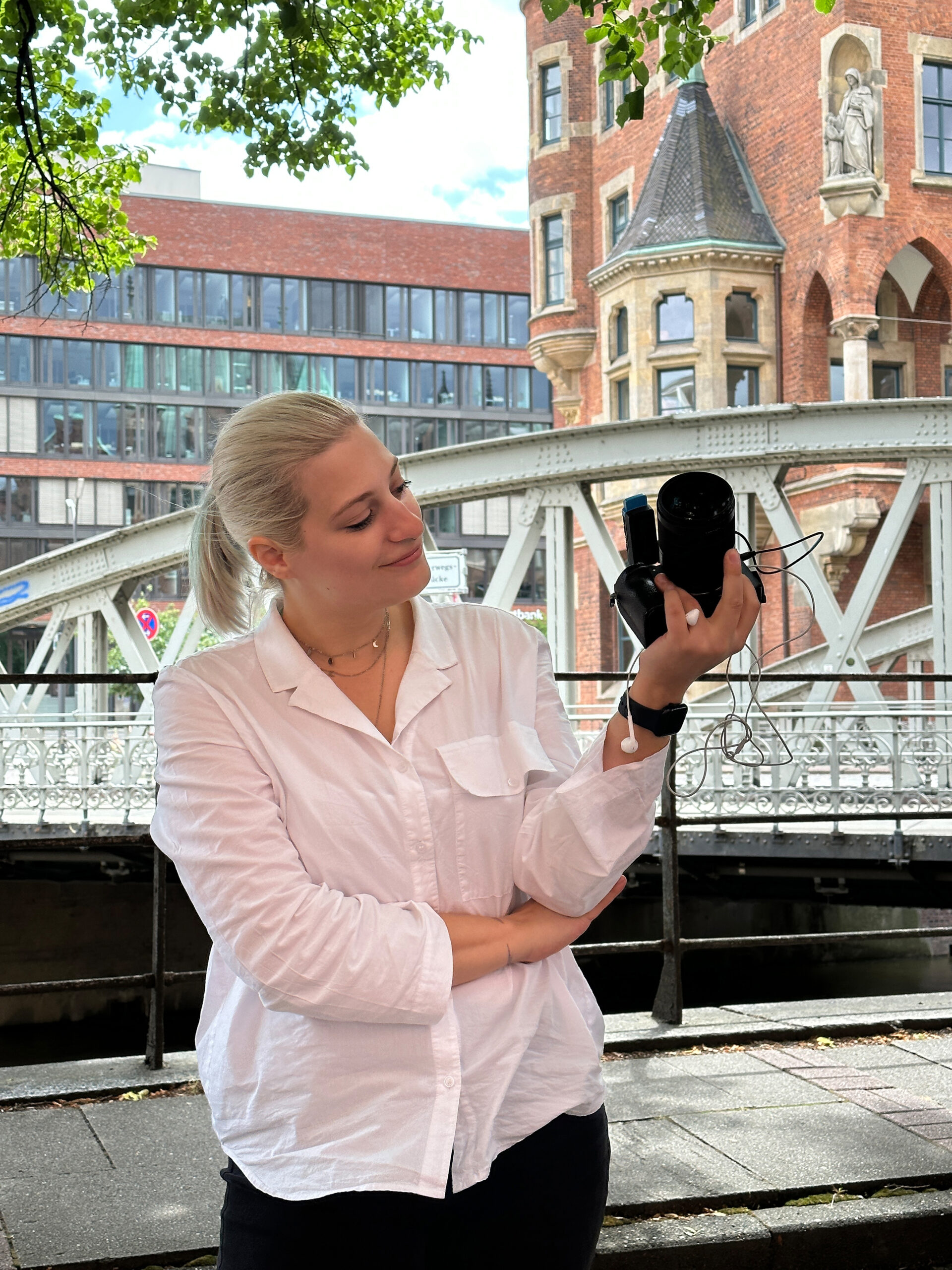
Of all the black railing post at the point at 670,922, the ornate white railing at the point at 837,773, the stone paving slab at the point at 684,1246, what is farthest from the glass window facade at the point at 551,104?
the stone paving slab at the point at 684,1246

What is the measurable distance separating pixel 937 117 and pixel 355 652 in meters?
26.9

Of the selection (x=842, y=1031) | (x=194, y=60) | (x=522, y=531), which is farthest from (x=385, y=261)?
(x=842, y=1031)

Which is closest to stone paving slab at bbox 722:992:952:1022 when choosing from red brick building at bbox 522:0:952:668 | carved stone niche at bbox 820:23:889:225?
red brick building at bbox 522:0:952:668

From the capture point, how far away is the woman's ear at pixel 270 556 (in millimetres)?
1554

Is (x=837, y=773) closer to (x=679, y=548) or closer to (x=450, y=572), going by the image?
(x=450, y=572)

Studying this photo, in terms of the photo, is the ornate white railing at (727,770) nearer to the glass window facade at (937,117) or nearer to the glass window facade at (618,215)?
the glass window facade at (937,117)

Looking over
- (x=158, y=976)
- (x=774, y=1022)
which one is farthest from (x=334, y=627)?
(x=774, y=1022)

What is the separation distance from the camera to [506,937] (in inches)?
55.9

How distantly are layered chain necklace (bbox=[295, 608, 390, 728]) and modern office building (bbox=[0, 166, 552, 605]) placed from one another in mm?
47848

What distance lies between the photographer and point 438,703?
150 centimetres

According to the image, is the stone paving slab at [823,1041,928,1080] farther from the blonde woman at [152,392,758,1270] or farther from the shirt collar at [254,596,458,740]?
the shirt collar at [254,596,458,740]

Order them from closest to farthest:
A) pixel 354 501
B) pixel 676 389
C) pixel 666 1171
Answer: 1. pixel 354 501
2. pixel 666 1171
3. pixel 676 389

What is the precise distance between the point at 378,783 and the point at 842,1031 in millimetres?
3496

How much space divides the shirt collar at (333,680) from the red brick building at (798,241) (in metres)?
21.2
